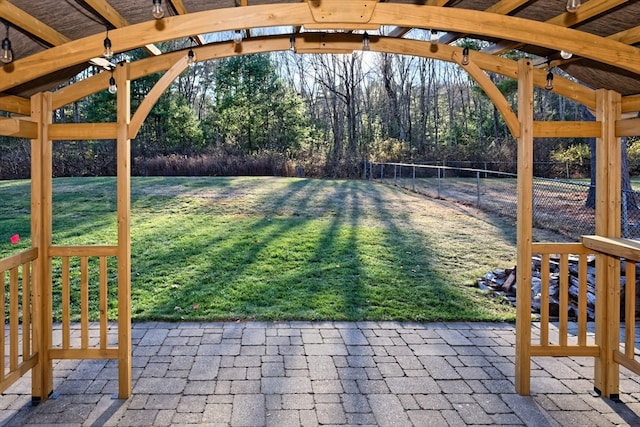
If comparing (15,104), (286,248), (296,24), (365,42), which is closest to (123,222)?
(15,104)

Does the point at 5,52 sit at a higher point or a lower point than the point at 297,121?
lower

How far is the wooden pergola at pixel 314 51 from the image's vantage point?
234cm

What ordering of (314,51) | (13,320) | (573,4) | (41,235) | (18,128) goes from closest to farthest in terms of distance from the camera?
1. (573,4)
2. (18,128)
3. (13,320)
4. (41,235)
5. (314,51)

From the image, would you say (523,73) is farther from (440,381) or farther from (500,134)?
(500,134)

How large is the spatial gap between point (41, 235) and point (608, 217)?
3577 mm

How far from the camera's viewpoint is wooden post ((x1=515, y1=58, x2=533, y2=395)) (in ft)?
9.36

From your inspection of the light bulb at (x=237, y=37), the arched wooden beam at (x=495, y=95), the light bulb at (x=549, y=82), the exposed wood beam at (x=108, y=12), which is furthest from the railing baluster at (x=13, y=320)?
the light bulb at (x=549, y=82)

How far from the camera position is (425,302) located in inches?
184

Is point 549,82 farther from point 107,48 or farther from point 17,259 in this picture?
point 17,259

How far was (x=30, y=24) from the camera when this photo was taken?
2268 mm

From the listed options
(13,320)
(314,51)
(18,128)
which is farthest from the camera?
(314,51)

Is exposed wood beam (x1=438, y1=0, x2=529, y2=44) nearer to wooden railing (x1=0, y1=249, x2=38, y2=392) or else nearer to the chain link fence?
wooden railing (x1=0, y1=249, x2=38, y2=392)

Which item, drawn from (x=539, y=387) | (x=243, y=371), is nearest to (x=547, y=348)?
(x=539, y=387)

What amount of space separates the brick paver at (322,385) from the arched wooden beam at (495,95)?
1.65 m
